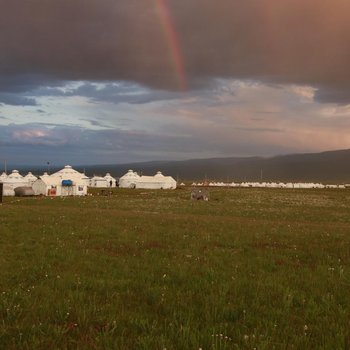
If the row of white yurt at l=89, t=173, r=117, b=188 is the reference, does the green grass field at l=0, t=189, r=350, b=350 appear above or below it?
below

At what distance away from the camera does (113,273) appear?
12094 mm

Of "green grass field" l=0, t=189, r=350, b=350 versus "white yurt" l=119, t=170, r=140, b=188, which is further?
"white yurt" l=119, t=170, r=140, b=188

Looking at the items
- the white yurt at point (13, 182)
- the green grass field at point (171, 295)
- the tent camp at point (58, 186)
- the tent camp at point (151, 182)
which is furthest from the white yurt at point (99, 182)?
the green grass field at point (171, 295)

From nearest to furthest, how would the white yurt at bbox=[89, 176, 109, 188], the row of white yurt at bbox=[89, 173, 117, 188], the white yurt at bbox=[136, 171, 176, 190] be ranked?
the white yurt at bbox=[136, 171, 176, 190] → the white yurt at bbox=[89, 176, 109, 188] → the row of white yurt at bbox=[89, 173, 117, 188]

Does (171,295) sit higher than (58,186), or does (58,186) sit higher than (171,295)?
(58,186)

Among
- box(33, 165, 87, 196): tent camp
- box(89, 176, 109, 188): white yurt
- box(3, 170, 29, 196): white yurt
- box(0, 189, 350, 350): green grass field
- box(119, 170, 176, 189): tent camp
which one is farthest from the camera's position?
box(89, 176, 109, 188): white yurt

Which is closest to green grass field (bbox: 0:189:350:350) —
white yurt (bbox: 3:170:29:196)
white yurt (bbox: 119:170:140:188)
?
white yurt (bbox: 3:170:29:196)

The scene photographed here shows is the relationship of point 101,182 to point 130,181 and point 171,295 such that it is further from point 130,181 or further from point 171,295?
point 171,295

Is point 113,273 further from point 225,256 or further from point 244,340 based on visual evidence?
point 244,340

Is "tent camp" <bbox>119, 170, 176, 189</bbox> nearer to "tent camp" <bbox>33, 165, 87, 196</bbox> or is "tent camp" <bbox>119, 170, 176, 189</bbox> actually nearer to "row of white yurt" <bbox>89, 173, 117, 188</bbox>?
"row of white yurt" <bbox>89, 173, 117, 188</bbox>

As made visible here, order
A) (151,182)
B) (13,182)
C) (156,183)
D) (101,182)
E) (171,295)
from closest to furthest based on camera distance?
(171,295), (13,182), (156,183), (151,182), (101,182)

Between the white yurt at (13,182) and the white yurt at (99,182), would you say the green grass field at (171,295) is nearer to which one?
the white yurt at (13,182)

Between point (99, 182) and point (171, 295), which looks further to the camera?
point (99, 182)

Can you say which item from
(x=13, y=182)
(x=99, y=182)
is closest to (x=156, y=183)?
(x=99, y=182)
